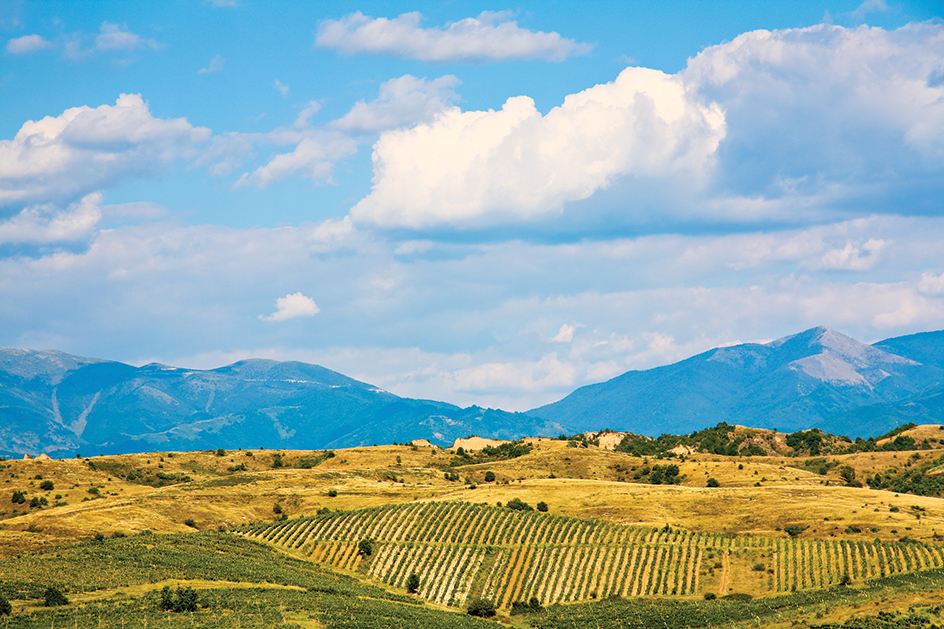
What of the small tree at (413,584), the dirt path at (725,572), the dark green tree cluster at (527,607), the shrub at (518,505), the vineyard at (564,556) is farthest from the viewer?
the shrub at (518,505)

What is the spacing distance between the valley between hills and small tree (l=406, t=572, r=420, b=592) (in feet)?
1.16

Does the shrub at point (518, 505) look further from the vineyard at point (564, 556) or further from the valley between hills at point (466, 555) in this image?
the vineyard at point (564, 556)

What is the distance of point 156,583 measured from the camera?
9094 centimetres

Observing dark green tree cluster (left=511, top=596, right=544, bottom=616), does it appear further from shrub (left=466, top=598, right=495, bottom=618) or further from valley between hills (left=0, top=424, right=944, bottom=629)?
shrub (left=466, top=598, right=495, bottom=618)

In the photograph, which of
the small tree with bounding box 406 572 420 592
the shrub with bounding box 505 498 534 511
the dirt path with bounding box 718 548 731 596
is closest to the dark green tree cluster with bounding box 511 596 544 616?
the small tree with bounding box 406 572 420 592

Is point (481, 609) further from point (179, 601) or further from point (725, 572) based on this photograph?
point (179, 601)

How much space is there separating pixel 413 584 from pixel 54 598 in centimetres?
4297

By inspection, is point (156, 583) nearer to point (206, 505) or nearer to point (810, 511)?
point (206, 505)

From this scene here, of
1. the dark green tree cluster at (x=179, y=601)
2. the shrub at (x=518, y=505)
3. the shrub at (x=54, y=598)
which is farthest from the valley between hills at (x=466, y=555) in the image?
the shrub at (x=54, y=598)

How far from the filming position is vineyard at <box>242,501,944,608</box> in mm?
103750

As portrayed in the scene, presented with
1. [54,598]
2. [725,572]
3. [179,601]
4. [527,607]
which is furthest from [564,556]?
[54,598]

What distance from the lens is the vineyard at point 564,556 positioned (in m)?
104

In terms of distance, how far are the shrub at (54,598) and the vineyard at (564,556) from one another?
42039 millimetres

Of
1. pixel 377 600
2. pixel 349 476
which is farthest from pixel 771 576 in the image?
pixel 349 476
